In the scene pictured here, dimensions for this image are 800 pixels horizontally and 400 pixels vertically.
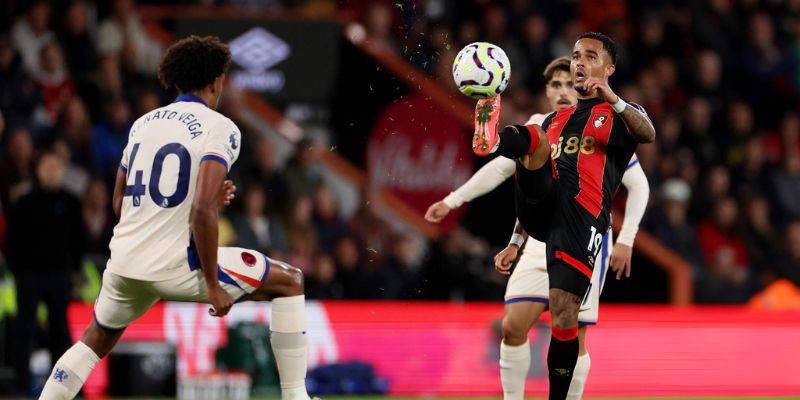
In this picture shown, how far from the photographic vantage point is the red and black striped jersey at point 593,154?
720cm

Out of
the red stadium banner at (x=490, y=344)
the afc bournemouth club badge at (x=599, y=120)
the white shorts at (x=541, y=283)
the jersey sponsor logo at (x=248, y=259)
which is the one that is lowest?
the red stadium banner at (x=490, y=344)

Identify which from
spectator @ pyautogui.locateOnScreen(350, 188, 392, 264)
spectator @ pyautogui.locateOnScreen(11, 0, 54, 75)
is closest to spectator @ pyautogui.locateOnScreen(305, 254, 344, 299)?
spectator @ pyautogui.locateOnScreen(350, 188, 392, 264)

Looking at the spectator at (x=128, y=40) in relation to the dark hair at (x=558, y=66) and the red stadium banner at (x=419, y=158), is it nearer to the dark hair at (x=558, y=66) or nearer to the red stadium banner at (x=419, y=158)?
the red stadium banner at (x=419, y=158)

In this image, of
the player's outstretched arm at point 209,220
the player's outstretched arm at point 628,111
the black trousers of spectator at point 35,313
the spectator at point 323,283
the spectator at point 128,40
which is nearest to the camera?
the player's outstretched arm at point 209,220

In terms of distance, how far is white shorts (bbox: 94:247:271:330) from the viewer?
6617 millimetres

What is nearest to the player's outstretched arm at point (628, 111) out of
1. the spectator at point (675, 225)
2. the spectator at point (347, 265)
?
the spectator at point (347, 265)

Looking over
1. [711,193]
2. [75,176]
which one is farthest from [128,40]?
[711,193]

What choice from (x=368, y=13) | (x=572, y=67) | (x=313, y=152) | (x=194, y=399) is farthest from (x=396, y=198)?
(x=572, y=67)

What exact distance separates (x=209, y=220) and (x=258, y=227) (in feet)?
22.2

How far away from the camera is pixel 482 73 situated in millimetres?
6895

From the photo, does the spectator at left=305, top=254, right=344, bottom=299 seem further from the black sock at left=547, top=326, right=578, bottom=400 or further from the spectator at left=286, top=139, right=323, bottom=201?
the black sock at left=547, top=326, right=578, bottom=400

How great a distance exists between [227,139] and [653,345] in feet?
20.3

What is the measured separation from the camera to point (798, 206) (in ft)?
52.1

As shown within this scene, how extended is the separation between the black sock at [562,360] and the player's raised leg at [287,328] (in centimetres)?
134
